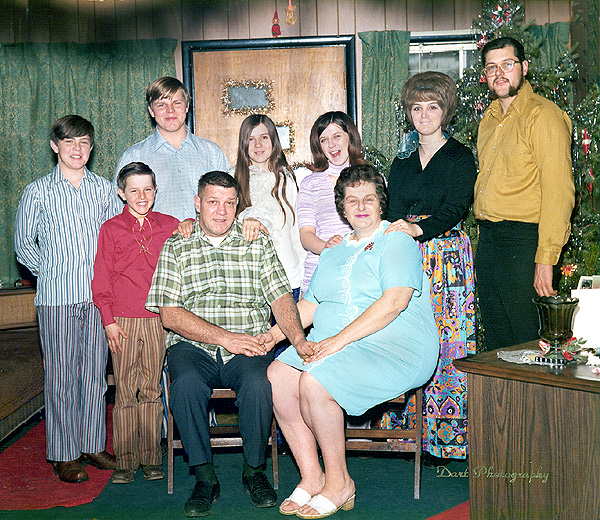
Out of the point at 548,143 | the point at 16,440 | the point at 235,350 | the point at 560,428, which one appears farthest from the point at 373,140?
the point at 560,428

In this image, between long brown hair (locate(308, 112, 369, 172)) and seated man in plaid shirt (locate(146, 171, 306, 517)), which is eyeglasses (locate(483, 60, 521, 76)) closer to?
long brown hair (locate(308, 112, 369, 172))

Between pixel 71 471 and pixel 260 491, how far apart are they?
950mm

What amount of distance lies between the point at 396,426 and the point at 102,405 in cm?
140

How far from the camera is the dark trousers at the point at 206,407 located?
2479 mm

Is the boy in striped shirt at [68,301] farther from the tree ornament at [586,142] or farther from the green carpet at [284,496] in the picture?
the tree ornament at [586,142]

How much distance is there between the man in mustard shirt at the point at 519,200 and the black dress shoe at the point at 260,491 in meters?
1.13

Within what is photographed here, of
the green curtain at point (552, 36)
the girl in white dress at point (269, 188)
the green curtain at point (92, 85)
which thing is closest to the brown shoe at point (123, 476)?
the girl in white dress at point (269, 188)

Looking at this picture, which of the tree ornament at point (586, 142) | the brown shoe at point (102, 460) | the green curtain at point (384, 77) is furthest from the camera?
the green curtain at point (384, 77)

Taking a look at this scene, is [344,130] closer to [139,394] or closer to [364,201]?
[364,201]

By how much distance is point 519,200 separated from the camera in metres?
2.61

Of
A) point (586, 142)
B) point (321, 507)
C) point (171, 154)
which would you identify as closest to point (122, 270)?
point (171, 154)

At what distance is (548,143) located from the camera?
8.34 feet

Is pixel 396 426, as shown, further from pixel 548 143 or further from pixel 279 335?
pixel 548 143

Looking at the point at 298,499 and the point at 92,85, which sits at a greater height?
the point at 92,85
